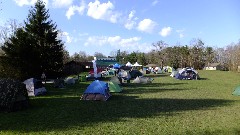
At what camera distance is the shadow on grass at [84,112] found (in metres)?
13.6

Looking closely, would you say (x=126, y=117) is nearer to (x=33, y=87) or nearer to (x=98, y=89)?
(x=98, y=89)

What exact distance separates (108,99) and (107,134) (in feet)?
32.7

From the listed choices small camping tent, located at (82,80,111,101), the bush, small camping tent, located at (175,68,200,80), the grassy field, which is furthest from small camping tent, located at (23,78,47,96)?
small camping tent, located at (175,68,200,80)

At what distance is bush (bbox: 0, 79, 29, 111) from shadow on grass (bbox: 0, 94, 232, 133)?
63 cm

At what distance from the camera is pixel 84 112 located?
16672 mm

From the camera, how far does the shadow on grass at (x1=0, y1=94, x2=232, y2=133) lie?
13648 millimetres

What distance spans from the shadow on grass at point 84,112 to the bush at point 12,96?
0.63 m

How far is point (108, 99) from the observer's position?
21.8 meters

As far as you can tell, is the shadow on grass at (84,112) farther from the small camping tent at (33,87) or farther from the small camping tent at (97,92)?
the small camping tent at (33,87)

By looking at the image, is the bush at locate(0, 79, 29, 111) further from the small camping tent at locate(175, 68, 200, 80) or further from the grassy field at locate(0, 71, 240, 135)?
the small camping tent at locate(175, 68, 200, 80)

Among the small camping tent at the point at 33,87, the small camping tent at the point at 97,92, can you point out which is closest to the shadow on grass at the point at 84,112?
the small camping tent at the point at 97,92

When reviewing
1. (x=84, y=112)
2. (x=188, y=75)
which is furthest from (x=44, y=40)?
(x=84, y=112)

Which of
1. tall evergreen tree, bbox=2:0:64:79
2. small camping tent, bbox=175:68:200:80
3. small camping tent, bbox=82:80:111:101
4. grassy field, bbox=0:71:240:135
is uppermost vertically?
tall evergreen tree, bbox=2:0:64:79

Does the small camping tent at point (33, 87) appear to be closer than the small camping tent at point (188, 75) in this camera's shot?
Yes
